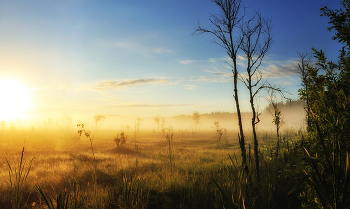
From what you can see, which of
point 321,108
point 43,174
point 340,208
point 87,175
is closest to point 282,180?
point 321,108

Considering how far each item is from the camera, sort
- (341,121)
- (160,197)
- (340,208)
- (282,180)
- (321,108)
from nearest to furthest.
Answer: (340,208), (341,121), (321,108), (160,197), (282,180)

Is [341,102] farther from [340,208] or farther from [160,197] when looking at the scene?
[160,197]

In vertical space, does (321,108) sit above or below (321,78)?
below

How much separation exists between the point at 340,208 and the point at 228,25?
5.93 meters

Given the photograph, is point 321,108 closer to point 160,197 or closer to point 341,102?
point 341,102

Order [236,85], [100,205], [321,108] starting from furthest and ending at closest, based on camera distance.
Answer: [236,85], [100,205], [321,108]

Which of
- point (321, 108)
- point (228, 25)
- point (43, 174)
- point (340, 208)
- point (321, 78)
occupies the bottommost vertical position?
point (43, 174)

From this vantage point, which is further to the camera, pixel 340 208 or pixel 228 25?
pixel 228 25

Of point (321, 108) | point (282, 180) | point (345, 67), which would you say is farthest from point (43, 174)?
point (345, 67)

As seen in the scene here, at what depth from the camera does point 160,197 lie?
4953mm

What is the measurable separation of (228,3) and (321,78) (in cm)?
438

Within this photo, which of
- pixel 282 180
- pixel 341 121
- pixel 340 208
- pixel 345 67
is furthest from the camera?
pixel 282 180

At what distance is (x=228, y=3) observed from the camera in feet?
20.5

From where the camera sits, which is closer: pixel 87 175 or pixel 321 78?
pixel 321 78
